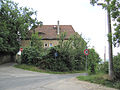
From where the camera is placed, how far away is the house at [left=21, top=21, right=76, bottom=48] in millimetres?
40250

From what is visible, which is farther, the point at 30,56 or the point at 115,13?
the point at 30,56

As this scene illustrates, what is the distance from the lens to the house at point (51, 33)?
40250mm

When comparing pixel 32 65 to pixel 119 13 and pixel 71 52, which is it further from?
pixel 119 13

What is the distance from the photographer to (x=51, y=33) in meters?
42.2

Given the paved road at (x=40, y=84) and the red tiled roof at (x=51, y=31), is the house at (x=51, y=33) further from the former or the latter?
the paved road at (x=40, y=84)

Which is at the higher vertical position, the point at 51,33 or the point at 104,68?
the point at 51,33

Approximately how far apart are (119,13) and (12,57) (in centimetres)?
2852

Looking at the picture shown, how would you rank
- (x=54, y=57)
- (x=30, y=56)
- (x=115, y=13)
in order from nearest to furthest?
(x=115, y=13) → (x=54, y=57) → (x=30, y=56)

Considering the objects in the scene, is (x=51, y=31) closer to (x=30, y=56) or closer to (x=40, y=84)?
(x=30, y=56)

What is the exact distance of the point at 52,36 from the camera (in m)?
41.1

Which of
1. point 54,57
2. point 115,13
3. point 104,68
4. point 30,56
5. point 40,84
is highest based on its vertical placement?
point 115,13

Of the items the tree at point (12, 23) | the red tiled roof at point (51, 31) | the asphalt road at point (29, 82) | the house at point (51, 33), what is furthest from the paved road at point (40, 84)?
the red tiled roof at point (51, 31)

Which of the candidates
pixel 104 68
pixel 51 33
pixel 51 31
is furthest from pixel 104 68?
pixel 51 31

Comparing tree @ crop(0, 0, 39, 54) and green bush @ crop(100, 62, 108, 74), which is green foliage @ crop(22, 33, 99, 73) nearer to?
tree @ crop(0, 0, 39, 54)
